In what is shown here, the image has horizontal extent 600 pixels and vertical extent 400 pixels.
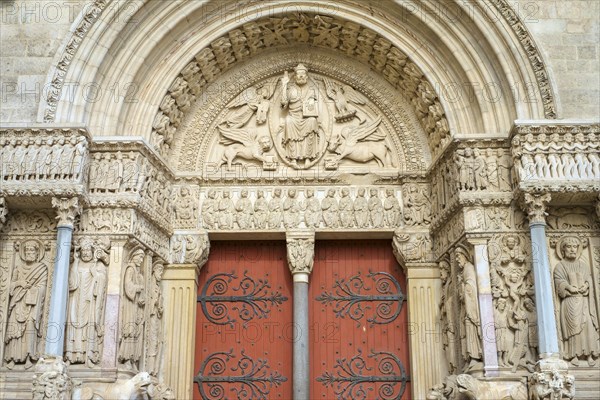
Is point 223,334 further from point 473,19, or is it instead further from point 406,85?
point 473,19

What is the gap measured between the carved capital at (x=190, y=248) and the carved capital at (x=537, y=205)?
361cm

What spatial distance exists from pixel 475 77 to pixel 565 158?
54.2 inches

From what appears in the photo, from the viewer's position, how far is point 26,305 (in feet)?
23.9

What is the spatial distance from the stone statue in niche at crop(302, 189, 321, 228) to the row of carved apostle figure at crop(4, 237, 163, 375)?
1996 mm

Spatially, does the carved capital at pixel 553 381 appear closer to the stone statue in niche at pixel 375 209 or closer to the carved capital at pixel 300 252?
the stone statue in niche at pixel 375 209

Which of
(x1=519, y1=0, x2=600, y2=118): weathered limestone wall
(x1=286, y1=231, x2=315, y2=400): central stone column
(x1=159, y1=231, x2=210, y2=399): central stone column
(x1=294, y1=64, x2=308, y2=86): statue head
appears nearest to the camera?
(x1=519, y1=0, x2=600, y2=118): weathered limestone wall

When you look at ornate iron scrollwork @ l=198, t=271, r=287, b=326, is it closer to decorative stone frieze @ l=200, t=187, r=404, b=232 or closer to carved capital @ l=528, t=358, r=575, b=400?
decorative stone frieze @ l=200, t=187, r=404, b=232

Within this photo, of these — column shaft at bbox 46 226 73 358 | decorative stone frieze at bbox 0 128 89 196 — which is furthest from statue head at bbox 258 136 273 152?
column shaft at bbox 46 226 73 358

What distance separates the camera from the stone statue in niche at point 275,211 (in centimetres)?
852

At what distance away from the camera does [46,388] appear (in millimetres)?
6520

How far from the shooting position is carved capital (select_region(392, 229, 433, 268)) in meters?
8.41

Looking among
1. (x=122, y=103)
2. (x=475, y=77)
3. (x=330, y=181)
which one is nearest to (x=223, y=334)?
(x=330, y=181)

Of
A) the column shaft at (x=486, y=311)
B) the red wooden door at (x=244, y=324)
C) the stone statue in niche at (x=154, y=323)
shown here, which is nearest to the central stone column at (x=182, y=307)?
the stone statue in niche at (x=154, y=323)

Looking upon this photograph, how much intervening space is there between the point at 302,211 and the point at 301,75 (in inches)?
68.8
